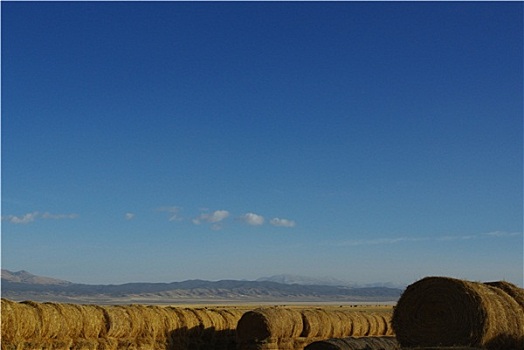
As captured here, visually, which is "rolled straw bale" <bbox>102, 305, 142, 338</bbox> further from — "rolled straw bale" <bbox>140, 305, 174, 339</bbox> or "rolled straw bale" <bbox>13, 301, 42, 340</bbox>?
"rolled straw bale" <bbox>13, 301, 42, 340</bbox>

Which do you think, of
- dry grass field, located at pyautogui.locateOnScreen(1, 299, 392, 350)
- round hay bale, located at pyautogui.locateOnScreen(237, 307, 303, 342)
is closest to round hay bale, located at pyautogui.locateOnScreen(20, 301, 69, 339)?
dry grass field, located at pyautogui.locateOnScreen(1, 299, 392, 350)

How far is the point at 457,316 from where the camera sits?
53.7 feet

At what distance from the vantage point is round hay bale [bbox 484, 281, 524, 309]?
1755 cm

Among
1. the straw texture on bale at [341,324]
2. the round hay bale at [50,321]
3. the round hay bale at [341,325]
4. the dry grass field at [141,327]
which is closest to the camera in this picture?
the dry grass field at [141,327]

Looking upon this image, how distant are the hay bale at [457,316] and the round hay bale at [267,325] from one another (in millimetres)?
6229

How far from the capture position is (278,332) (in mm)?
23203

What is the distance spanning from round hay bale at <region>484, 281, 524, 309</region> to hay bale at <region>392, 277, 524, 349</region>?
1.89ft

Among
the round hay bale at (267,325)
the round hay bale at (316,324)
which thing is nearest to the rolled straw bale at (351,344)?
the round hay bale at (267,325)

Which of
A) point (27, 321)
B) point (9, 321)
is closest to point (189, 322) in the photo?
point (27, 321)

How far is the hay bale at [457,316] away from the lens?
1588cm

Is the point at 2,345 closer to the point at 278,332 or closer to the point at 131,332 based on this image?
the point at 131,332

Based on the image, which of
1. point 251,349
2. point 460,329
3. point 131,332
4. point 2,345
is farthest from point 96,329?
point 460,329

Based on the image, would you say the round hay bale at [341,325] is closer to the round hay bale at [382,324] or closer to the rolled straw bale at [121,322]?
the round hay bale at [382,324]

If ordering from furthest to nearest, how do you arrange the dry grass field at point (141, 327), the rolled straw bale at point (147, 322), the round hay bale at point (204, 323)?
the round hay bale at point (204, 323)
the rolled straw bale at point (147, 322)
the dry grass field at point (141, 327)
